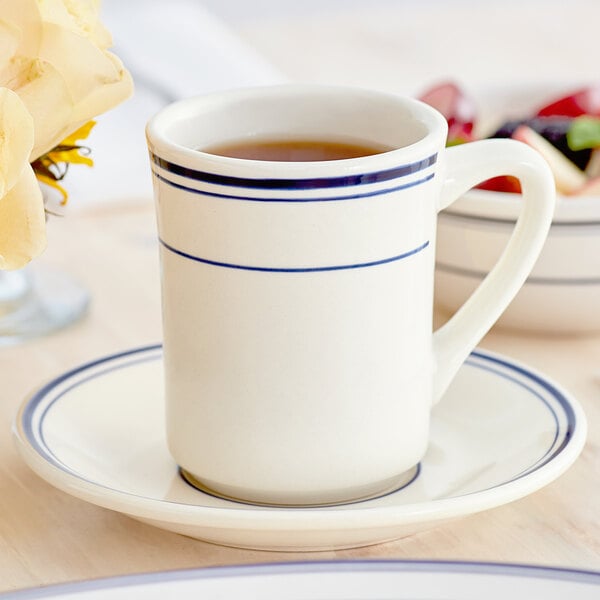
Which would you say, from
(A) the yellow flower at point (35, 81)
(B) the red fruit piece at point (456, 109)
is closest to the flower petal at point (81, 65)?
(A) the yellow flower at point (35, 81)

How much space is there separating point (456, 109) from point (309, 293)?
18.1 inches

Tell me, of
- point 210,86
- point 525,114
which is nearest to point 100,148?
point 210,86

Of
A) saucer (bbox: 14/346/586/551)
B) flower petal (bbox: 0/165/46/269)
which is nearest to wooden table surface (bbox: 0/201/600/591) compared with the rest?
saucer (bbox: 14/346/586/551)

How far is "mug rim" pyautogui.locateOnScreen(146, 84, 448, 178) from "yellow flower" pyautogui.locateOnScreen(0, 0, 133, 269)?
0.05 meters

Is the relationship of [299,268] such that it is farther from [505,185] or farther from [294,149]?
[505,185]

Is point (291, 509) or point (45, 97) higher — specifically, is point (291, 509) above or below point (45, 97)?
below

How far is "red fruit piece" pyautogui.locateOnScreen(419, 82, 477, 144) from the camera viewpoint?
0.91 m

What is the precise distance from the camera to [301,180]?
0.48m

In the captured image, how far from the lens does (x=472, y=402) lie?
0.63m

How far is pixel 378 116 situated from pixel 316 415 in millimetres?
150

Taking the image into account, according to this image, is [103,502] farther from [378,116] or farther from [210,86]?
[210,86]

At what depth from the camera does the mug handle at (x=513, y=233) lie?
0.54m

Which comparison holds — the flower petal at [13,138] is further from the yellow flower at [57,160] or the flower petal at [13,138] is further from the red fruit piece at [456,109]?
the red fruit piece at [456,109]

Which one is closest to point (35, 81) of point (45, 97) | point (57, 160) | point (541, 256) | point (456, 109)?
point (45, 97)
